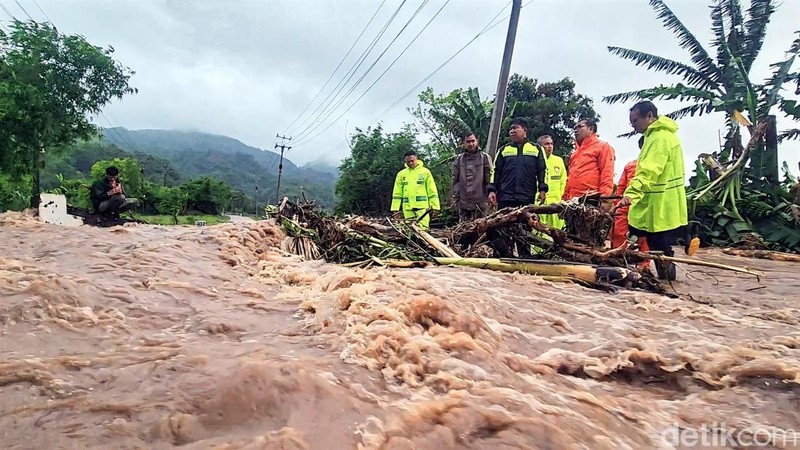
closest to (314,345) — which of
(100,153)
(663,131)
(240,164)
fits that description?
(663,131)

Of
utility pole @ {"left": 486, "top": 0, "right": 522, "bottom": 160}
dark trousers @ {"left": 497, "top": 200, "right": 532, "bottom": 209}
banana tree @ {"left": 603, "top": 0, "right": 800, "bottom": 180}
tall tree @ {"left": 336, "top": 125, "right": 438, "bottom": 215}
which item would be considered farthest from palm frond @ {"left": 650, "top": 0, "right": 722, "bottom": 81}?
tall tree @ {"left": 336, "top": 125, "right": 438, "bottom": 215}

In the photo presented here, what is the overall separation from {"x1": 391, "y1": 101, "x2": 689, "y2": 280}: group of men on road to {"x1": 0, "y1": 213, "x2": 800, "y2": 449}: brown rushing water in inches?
49.1

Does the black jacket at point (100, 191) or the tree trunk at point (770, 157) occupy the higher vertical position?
the tree trunk at point (770, 157)

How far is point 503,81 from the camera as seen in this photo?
380 inches

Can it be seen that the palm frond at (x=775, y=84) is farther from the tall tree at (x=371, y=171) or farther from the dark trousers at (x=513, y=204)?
the tall tree at (x=371, y=171)

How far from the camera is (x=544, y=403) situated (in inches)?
69.2

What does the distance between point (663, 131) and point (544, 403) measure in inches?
148

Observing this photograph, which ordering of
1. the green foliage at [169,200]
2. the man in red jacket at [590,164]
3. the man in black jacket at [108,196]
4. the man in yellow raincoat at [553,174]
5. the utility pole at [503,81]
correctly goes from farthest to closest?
the green foliage at [169,200] → the utility pole at [503,81] → the man in black jacket at [108,196] → the man in yellow raincoat at [553,174] → the man in red jacket at [590,164]

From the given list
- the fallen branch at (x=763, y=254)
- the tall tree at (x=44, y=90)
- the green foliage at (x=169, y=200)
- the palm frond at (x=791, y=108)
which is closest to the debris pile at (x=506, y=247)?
the fallen branch at (x=763, y=254)

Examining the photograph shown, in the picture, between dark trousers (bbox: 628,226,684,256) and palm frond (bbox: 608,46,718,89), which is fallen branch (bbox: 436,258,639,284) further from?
palm frond (bbox: 608,46,718,89)

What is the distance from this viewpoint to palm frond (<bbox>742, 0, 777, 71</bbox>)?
11490mm

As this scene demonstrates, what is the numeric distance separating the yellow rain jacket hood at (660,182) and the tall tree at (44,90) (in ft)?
51.9

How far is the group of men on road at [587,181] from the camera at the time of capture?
4.54 metres

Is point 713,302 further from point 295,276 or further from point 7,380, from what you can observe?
point 7,380
